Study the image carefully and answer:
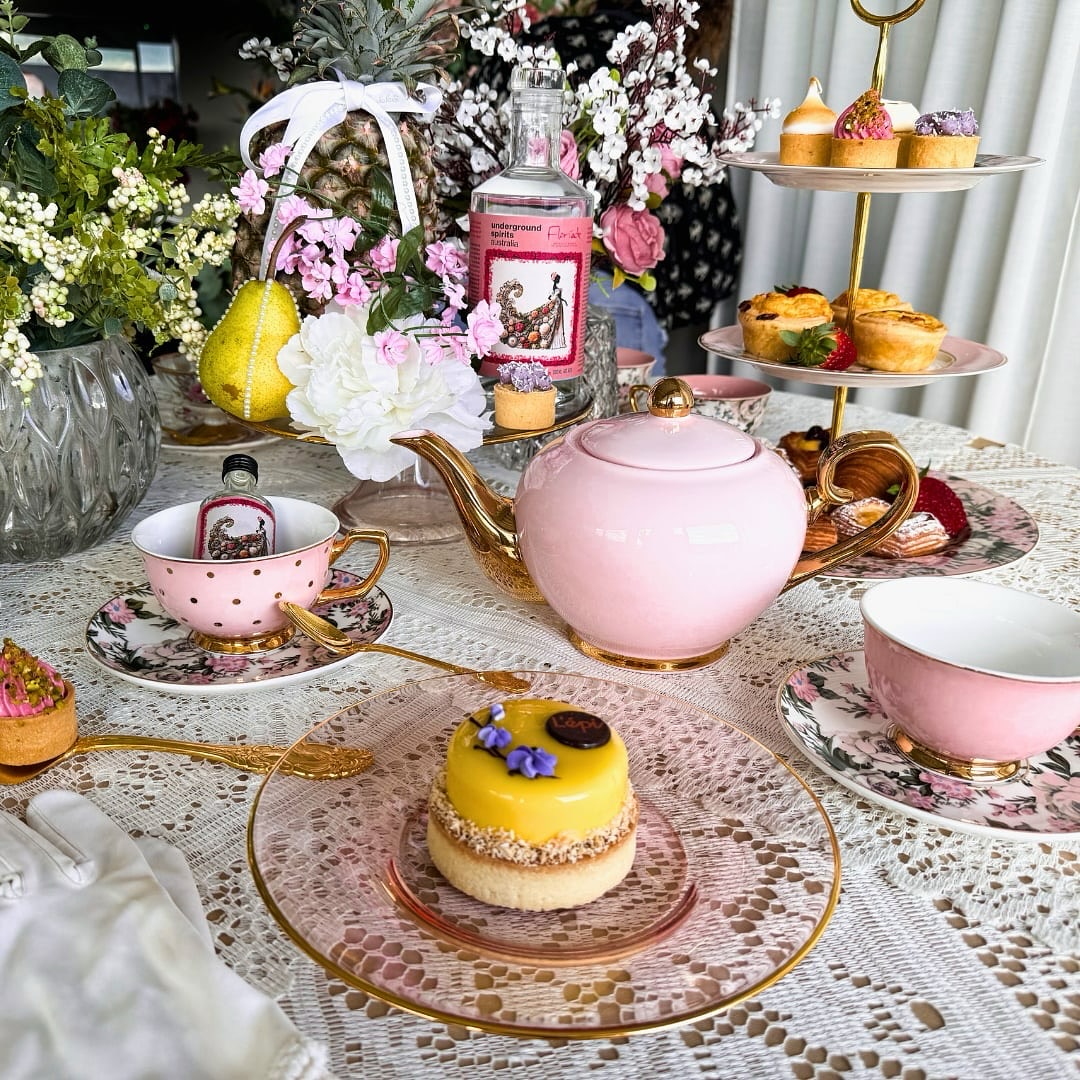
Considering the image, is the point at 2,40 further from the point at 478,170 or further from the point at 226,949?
the point at 226,949

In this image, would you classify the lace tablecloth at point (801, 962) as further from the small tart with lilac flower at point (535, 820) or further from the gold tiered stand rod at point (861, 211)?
the gold tiered stand rod at point (861, 211)

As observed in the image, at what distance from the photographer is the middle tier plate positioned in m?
0.96

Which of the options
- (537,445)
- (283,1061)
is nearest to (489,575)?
(537,445)

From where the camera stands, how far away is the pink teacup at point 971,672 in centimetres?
55

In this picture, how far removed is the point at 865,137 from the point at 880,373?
0.23 m

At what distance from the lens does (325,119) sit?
945mm

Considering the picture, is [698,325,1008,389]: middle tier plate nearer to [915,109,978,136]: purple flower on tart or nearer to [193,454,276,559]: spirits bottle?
[915,109,978,136]: purple flower on tart

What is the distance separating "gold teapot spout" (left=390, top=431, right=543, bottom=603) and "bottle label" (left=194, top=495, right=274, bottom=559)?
5.0 inches

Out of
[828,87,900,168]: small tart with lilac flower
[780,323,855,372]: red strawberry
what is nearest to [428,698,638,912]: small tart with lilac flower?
[780,323,855,372]: red strawberry

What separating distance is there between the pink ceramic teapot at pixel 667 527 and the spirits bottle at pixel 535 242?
219mm

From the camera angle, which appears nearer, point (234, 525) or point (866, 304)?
point (234, 525)

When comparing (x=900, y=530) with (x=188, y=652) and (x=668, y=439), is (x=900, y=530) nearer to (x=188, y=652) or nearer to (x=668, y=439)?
(x=668, y=439)

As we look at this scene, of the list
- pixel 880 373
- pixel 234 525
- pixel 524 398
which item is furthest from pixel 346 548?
pixel 880 373

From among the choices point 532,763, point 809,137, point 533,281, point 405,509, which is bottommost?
point 405,509
